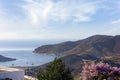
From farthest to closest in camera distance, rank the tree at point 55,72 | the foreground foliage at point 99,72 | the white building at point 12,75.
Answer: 1. the white building at point 12,75
2. the tree at point 55,72
3. the foreground foliage at point 99,72

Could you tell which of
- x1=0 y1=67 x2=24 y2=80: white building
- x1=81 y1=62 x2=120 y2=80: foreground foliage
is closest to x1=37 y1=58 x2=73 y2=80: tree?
x1=81 y1=62 x2=120 y2=80: foreground foliage

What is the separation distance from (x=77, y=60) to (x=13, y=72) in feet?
475

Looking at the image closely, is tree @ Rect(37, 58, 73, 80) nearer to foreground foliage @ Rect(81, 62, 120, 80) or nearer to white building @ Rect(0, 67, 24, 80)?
foreground foliage @ Rect(81, 62, 120, 80)

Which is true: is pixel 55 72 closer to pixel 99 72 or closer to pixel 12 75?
pixel 99 72

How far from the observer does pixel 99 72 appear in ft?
42.6

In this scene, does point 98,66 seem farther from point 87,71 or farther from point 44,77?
point 44,77

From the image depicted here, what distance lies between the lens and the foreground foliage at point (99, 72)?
12.9m

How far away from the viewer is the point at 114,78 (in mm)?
12984

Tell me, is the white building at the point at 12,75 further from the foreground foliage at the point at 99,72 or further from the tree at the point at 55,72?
the foreground foliage at the point at 99,72

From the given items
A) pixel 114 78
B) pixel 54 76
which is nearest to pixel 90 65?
pixel 114 78

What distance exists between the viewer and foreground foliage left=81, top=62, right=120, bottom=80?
12922mm

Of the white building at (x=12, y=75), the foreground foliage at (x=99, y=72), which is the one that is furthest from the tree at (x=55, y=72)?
the white building at (x=12, y=75)

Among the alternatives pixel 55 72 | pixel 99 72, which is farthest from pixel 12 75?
pixel 99 72

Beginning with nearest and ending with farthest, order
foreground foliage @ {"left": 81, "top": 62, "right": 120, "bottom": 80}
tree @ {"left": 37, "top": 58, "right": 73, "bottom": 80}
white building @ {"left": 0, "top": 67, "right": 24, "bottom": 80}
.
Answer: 1. foreground foliage @ {"left": 81, "top": 62, "right": 120, "bottom": 80}
2. tree @ {"left": 37, "top": 58, "right": 73, "bottom": 80}
3. white building @ {"left": 0, "top": 67, "right": 24, "bottom": 80}
